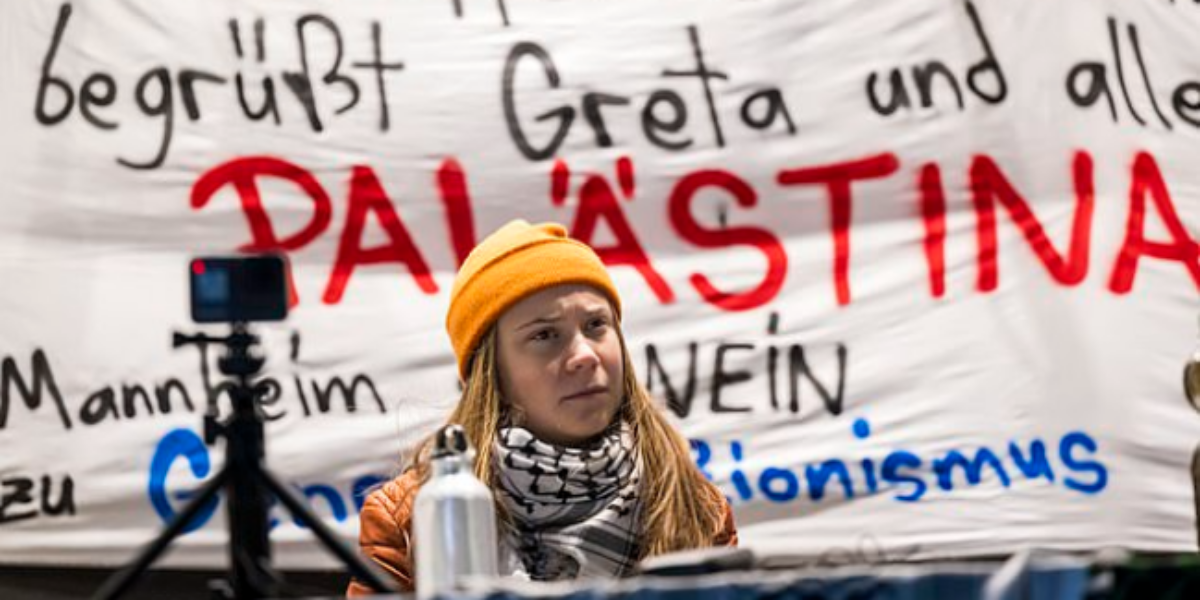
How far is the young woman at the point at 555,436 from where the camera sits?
6.05 ft

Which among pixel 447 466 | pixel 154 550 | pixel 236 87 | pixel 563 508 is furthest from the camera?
pixel 236 87

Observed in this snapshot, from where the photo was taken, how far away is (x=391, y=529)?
1.85 metres

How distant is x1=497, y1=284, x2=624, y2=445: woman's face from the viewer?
1.87 meters

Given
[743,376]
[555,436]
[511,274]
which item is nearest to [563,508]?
[555,436]

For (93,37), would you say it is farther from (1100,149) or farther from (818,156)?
(1100,149)

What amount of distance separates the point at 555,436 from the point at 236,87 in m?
0.72

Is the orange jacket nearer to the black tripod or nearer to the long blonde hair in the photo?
the long blonde hair

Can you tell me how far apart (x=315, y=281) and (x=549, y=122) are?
1.20ft

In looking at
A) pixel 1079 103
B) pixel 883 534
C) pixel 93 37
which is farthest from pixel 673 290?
pixel 93 37

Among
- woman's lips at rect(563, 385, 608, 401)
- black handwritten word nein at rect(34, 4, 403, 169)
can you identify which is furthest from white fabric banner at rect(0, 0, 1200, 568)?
woman's lips at rect(563, 385, 608, 401)

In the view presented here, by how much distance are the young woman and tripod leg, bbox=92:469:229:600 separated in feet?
2.01

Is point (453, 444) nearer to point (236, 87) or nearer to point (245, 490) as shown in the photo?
point (245, 490)

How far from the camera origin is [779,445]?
233cm

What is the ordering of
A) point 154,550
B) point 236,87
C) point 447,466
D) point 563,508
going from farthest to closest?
point 236,87, point 563,508, point 447,466, point 154,550
